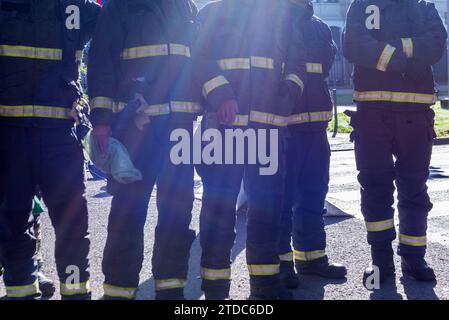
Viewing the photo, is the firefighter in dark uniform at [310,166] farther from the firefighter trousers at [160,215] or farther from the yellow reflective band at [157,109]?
the yellow reflective band at [157,109]

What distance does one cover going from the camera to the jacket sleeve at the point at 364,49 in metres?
3.79

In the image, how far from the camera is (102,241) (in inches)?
205

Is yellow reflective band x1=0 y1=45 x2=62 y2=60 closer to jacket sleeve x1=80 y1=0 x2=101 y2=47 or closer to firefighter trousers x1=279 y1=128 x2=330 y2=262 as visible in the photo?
jacket sleeve x1=80 y1=0 x2=101 y2=47

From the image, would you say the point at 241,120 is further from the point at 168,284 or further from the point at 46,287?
the point at 46,287

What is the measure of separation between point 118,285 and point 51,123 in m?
0.96

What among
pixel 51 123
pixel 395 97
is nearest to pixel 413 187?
pixel 395 97

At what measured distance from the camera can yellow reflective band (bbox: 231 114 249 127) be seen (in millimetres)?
3521

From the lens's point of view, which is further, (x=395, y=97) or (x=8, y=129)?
(x=395, y=97)

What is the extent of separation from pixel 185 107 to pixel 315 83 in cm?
121

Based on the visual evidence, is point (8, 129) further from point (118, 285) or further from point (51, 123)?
point (118, 285)

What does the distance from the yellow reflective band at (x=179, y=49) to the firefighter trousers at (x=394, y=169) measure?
1.32m

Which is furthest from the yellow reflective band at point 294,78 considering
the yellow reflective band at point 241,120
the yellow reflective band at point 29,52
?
the yellow reflective band at point 29,52

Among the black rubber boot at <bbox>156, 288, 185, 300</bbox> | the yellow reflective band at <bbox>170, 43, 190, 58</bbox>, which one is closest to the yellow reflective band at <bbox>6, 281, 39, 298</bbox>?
the black rubber boot at <bbox>156, 288, 185, 300</bbox>

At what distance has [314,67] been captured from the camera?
4.25 m
